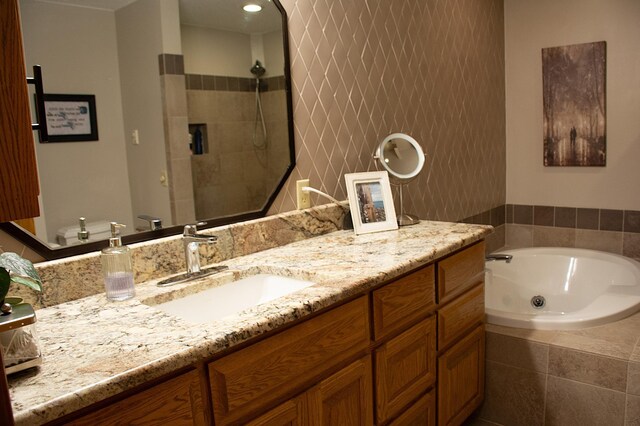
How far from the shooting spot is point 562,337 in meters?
2.21

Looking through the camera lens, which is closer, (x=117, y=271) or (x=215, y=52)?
(x=117, y=271)

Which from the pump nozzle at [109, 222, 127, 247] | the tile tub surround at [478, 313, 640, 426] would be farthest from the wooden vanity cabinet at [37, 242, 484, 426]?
the pump nozzle at [109, 222, 127, 247]

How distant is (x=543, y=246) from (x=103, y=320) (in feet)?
10.6

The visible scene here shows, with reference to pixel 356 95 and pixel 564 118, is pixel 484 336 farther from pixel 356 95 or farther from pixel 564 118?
pixel 564 118

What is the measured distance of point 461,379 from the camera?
2059 mm

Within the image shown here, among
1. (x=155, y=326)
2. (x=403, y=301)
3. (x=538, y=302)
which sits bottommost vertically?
(x=538, y=302)

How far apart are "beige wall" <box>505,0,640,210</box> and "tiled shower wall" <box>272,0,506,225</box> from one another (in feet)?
0.33

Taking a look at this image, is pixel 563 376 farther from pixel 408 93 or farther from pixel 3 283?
pixel 3 283

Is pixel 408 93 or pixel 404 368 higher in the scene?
pixel 408 93

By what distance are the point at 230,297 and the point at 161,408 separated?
63 cm

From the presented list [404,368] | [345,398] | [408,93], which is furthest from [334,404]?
[408,93]

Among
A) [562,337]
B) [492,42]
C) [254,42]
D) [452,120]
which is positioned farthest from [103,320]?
[492,42]

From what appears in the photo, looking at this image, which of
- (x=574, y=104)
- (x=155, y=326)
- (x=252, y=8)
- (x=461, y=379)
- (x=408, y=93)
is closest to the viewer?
(x=155, y=326)

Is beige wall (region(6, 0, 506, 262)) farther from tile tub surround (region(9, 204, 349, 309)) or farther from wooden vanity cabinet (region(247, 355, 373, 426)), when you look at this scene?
wooden vanity cabinet (region(247, 355, 373, 426))
